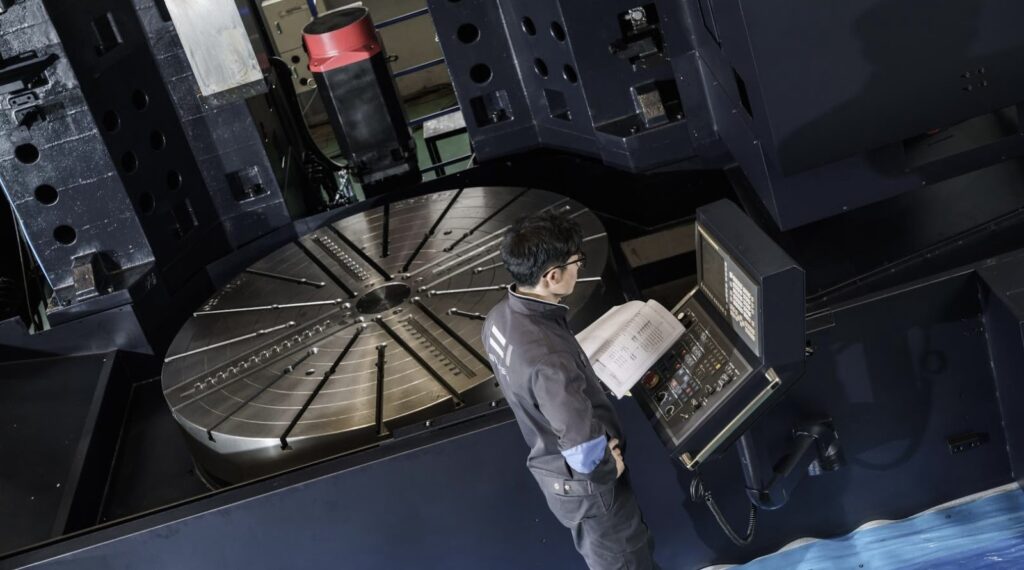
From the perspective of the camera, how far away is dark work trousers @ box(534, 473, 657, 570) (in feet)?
9.42

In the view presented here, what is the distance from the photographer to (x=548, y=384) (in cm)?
267

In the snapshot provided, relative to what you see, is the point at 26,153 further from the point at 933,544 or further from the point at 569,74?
the point at 933,544

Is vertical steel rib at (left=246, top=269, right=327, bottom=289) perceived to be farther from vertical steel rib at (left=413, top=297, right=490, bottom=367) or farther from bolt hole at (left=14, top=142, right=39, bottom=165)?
bolt hole at (left=14, top=142, right=39, bottom=165)

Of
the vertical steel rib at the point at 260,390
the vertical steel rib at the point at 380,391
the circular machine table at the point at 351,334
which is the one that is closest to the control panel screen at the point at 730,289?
the circular machine table at the point at 351,334

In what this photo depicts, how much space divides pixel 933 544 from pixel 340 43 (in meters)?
2.79

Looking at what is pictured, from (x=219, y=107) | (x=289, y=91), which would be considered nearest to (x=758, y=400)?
(x=219, y=107)

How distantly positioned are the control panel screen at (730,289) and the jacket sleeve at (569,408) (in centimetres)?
40

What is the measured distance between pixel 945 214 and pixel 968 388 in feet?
2.19

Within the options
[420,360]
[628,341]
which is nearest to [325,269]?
[420,360]

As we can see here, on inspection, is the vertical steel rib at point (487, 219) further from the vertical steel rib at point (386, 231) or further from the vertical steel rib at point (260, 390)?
the vertical steel rib at point (260, 390)

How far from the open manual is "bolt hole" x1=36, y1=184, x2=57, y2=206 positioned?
90.1 inches

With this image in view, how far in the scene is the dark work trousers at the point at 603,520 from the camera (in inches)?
113

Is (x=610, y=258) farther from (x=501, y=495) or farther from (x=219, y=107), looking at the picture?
(x=219, y=107)

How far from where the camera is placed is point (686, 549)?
3.57m
